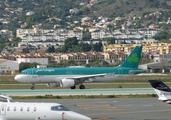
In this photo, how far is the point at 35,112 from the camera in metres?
43.6

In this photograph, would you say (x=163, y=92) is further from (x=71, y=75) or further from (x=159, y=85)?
(x=71, y=75)

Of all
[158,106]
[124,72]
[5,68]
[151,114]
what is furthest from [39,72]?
[5,68]

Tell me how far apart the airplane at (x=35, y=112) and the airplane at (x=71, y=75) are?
144 ft

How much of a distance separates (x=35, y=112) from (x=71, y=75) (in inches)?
1838

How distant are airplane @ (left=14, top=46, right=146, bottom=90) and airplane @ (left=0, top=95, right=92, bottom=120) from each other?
144 feet

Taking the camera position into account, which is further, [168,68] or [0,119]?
[168,68]

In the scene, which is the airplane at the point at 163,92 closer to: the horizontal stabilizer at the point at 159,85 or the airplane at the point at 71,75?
the horizontal stabilizer at the point at 159,85

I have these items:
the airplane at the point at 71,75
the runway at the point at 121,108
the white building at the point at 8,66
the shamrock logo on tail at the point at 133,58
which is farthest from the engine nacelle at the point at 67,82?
the white building at the point at 8,66

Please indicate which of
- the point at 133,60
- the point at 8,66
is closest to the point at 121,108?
the point at 133,60

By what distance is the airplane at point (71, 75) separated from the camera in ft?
294

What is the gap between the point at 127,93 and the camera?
74812mm

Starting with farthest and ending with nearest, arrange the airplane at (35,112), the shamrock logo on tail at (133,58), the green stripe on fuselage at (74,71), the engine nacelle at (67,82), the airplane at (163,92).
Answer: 1. the shamrock logo on tail at (133,58)
2. the green stripe on fuselage at (74,71)
3. the engine nacelle at (67,82)
4. the airplane at (163,92)
5. the airplane at (35,112)

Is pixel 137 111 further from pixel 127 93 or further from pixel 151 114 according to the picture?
pixel 127 93

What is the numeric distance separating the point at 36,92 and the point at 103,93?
289 inches
